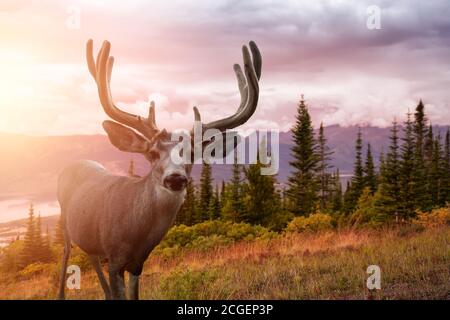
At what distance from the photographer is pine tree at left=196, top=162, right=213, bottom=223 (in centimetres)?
5946

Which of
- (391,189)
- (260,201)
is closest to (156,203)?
(260,201)

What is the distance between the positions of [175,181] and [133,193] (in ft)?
3.62

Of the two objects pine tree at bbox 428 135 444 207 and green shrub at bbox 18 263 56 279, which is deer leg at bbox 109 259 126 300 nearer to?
green shrub at bbox 18 263 56 279

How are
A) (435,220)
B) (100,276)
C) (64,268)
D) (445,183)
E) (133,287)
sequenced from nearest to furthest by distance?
(133,287) → (100,276) → (64,268) → (435,220) → (445,183)

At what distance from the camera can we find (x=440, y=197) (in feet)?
189

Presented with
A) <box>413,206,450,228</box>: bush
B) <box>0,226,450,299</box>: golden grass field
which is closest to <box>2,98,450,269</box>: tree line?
<box>413,206,450,228</box>: bush

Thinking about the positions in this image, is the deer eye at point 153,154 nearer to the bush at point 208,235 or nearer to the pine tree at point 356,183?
the bush at point 208,235

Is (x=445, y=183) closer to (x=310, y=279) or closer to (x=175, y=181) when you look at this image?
(x=310, y=279)

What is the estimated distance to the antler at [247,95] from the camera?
6.34 meters

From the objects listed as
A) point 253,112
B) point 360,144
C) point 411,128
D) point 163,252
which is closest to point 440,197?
point 411,128

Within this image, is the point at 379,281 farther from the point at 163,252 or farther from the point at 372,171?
the point at 372,171

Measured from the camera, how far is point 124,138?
595 centimetres

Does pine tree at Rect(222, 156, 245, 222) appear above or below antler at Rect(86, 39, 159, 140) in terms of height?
below
